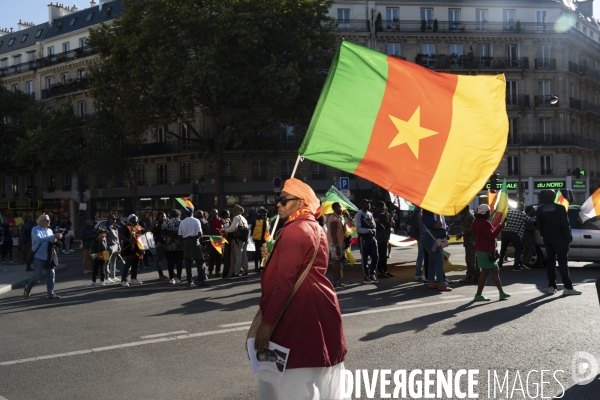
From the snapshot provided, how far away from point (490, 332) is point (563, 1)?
54.7 m

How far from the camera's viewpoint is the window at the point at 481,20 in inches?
2066

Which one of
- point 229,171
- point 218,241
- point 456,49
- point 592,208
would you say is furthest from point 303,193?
point 456,49

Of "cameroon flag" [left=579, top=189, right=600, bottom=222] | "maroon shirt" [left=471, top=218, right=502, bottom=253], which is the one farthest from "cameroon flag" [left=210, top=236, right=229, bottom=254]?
"cameroon flag" [left=579, top=189, right=600, bottom=222]

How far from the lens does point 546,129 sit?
5281cm

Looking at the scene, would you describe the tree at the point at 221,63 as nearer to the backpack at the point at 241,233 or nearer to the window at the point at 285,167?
the window at the point at 285,167

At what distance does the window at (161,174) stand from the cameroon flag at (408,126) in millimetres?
46571

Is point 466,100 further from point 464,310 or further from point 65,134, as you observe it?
point 65,134

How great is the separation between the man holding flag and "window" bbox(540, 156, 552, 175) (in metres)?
42.6

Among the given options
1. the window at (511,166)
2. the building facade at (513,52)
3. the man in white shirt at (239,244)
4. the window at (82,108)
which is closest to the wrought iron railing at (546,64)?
the building facade at (513,52)

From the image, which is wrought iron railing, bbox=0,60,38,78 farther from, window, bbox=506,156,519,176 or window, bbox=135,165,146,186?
window, bbox=506,156,519,176

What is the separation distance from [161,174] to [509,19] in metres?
28.1

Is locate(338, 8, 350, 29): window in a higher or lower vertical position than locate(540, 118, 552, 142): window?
higher

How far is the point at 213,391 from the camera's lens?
6418 mm

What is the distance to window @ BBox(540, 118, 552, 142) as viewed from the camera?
52.4 m
